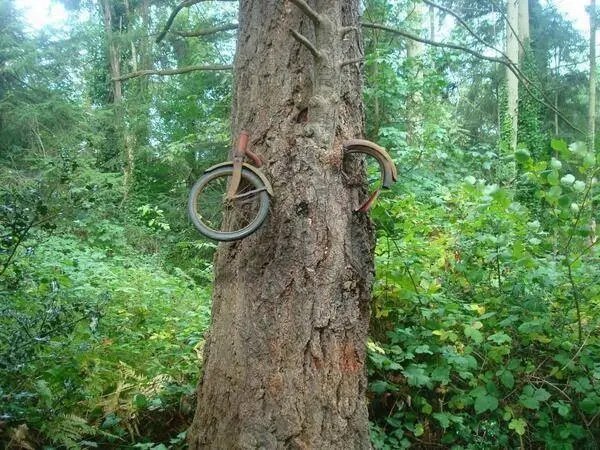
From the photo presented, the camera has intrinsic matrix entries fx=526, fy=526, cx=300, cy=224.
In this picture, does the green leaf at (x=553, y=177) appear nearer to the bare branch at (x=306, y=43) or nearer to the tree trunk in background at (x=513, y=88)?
the bare branch at (x=306, y=43)

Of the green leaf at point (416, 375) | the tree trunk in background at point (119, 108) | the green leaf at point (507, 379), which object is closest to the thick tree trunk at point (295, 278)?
the green leaf at point (416, 375)

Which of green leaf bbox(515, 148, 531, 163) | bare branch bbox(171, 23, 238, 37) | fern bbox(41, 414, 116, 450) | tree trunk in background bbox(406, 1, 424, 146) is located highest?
tree trunk in background bbox(406, 1, 424, 146)

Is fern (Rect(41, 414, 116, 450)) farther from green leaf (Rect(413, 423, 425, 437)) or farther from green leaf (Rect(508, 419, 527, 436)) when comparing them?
green leaf (Rect(508, 419, 527, 436))

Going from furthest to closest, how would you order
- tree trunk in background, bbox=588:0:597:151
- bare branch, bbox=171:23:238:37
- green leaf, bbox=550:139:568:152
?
1. tree trunk in background, bbox=588:0:597:151
2. green leaf, bbox=550:139:568:152
3. bare branch, bbox=171:23:238:37

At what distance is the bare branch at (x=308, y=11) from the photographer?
2277 mm

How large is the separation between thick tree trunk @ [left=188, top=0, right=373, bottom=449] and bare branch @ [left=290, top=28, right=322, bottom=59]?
1.4 inches

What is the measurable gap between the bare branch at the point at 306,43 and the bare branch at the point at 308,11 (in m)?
0.11

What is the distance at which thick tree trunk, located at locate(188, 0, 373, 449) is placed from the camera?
7.46 feet

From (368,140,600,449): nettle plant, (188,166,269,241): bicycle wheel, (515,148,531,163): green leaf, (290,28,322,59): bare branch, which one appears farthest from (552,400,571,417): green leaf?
(290,28,322,59): bare branch

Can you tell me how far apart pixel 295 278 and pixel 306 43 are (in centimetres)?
103

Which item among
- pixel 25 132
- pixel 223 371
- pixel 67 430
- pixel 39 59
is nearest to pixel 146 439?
pixel 67 430

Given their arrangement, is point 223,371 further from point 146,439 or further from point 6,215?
point 6,215

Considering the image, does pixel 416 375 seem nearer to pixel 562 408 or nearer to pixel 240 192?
pixel 562 408

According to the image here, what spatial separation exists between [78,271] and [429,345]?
3.75m
